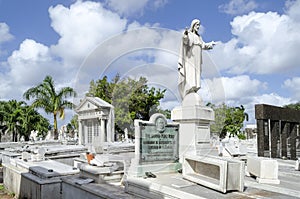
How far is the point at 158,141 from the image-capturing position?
280 inches

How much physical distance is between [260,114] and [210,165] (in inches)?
366

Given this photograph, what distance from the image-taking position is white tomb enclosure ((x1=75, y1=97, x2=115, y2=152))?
20.5 meters

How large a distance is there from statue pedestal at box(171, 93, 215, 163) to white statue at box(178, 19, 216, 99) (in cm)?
26

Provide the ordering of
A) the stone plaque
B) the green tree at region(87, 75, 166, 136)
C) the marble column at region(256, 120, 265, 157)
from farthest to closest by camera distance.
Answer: the marble column at region(256, 120, 265, 157) < the green tree at region(87, 75, 166, 136) < the stone plaque

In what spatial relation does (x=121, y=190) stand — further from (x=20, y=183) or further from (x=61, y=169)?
(x=20, y=183)

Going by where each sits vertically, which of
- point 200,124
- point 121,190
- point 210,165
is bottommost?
point 121,190

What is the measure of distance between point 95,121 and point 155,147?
49.3 feet

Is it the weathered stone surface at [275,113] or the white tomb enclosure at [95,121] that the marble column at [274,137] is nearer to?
the weathered stone surface at [275,113]

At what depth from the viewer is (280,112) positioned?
610 inches

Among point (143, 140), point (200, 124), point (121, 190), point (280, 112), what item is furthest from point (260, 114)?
point (121, 190)

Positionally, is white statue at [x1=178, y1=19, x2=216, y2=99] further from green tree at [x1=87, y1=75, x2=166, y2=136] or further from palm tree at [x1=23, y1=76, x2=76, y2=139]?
palm tree at [x1=23, y1=76, x2=76, y2=139]

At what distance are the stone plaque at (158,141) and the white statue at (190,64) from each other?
→ 153 cm

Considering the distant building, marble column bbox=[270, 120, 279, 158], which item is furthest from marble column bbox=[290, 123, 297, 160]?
the distant building

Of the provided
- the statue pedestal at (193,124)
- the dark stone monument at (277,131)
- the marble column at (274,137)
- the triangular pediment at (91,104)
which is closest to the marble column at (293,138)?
the dark stone monument at (277,131)
